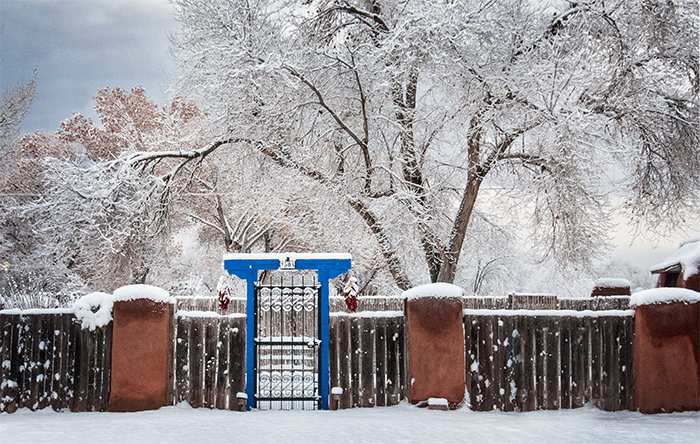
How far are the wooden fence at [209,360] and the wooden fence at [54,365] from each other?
3.21 ft

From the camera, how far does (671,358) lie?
23.3ft

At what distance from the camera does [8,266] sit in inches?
957

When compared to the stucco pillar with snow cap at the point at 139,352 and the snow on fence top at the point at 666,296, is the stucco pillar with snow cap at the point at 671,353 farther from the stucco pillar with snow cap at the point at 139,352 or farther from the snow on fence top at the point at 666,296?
the stucco pillar with snow cap at the point at 139,352

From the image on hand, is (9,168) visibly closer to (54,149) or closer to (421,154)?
(54,149)

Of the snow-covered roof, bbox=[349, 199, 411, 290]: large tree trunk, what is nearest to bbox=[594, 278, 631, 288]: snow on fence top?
the snow-covered roof

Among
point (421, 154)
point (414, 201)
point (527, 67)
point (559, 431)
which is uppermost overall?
point (527, 67)

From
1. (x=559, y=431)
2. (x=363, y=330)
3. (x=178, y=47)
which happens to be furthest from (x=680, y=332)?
(x=178, y=47)

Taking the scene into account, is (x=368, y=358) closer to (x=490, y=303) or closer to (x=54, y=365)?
(x=54, y=365)

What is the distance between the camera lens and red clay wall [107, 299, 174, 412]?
721cm

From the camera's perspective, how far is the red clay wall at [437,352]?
715cm

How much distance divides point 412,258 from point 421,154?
2.84m

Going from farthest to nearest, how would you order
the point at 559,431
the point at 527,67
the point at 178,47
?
the point at 178,47, the point at 527,67, the point at 559,431

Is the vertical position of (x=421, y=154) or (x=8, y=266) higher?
(x=421, y=154)

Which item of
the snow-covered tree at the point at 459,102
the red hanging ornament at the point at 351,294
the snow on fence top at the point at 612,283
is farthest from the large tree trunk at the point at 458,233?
the red hanging ornament at the point at 351,294
